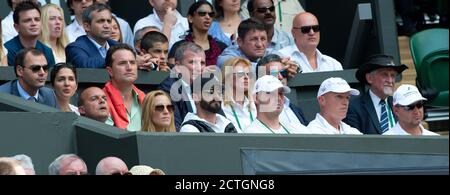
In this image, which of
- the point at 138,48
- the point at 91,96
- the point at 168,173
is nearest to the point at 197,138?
the point at 168,173

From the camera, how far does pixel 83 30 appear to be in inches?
578

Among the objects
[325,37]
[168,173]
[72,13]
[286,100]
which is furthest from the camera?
[325,37]

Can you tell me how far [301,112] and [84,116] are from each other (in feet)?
6.06

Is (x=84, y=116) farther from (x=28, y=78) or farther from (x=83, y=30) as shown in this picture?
(x=83, y=30)

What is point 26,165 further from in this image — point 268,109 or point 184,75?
point 184,75

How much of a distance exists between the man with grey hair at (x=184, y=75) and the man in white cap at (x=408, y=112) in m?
1.53

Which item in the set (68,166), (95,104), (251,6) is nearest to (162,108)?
(95,104)

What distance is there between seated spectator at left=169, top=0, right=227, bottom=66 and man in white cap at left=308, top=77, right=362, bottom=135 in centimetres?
168

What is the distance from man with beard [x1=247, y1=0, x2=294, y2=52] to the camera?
598 inches

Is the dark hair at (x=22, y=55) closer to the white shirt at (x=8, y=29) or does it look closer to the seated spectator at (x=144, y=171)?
the white shirt at (x=8, y=29)

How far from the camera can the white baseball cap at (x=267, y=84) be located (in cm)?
1252

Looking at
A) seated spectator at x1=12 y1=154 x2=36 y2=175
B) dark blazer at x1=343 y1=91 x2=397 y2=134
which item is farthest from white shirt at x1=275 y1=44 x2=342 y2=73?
seated spectator at x1=12 y1=154 x2=36 y2=175
